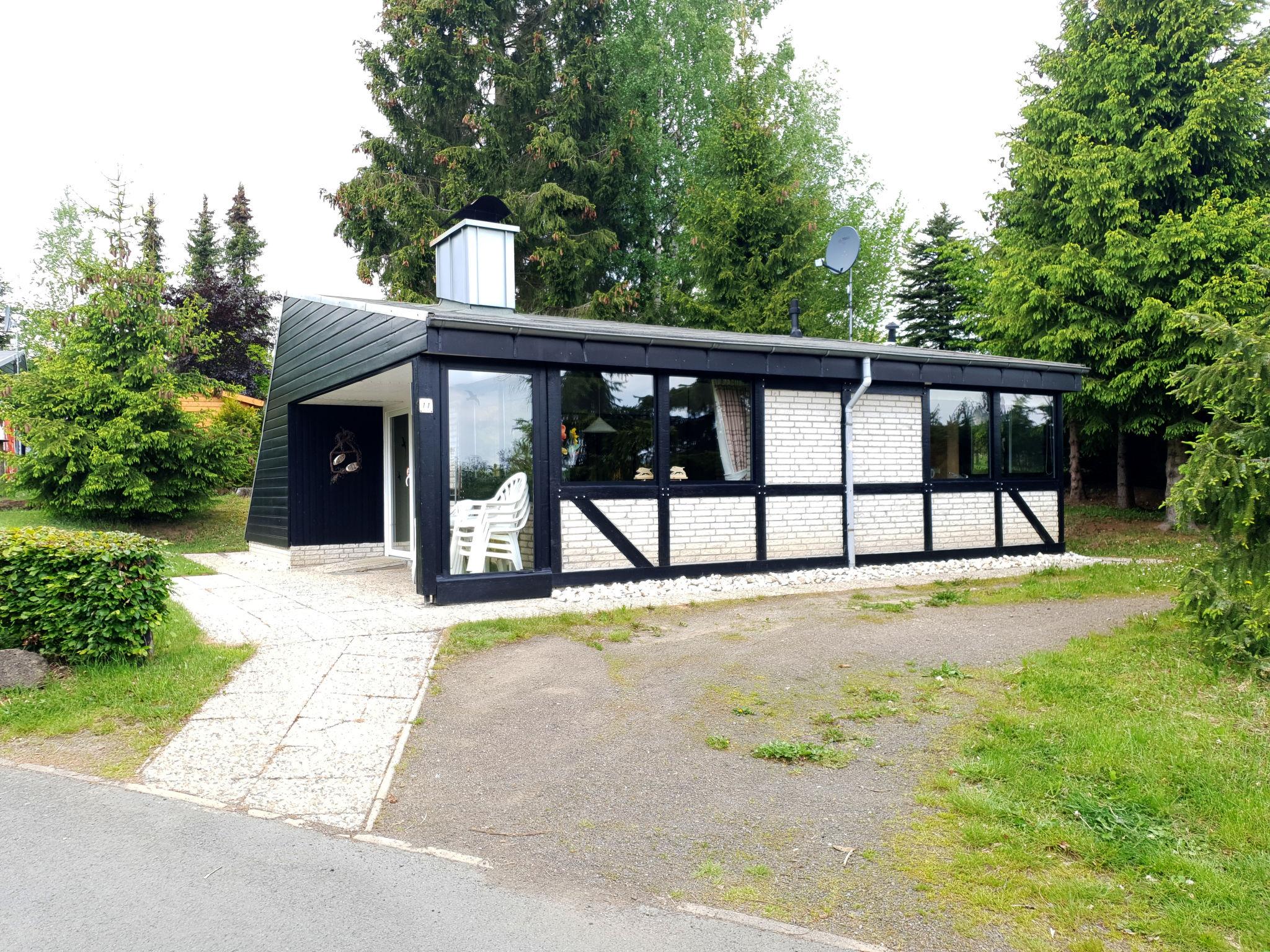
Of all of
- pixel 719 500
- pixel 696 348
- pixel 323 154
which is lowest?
pixel 719 500

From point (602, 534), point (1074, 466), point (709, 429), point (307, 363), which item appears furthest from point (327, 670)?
point (1074, 466)

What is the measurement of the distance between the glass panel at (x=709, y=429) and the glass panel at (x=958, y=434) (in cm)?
301

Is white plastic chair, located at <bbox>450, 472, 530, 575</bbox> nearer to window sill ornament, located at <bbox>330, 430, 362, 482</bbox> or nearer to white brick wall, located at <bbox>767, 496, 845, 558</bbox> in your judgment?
white brick wall, located at <bbox>767, 496, 845, 558</bbox>

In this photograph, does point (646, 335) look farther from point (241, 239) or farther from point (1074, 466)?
point (241, 239)

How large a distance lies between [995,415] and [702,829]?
31.9 feet

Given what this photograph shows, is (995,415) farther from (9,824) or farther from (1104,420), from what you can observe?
(9,824)

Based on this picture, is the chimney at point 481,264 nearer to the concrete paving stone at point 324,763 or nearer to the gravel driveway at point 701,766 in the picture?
the gravel driveway at point 701,766

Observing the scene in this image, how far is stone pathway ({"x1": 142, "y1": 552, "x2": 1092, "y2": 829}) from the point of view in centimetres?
368

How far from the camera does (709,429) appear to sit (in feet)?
30.5

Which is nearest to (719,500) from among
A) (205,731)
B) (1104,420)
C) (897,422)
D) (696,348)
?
(696,348)

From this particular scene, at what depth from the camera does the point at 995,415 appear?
37.6ft

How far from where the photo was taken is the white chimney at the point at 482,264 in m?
10.8

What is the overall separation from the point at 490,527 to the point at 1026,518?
7.73 metres

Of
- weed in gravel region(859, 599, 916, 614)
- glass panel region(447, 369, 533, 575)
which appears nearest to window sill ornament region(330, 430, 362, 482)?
glass panel region(447, 369, 533, 575)
